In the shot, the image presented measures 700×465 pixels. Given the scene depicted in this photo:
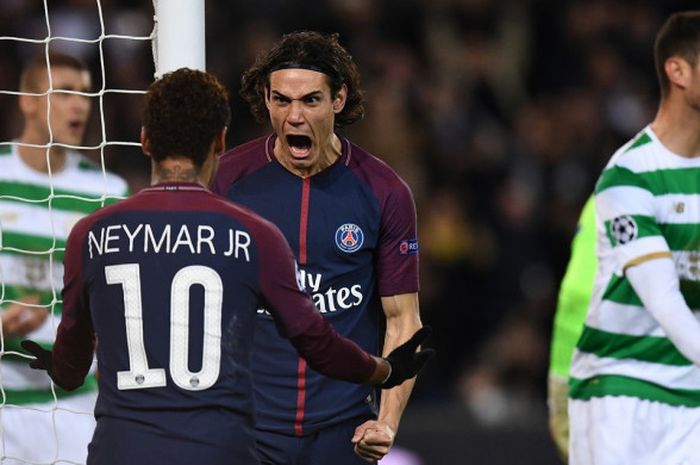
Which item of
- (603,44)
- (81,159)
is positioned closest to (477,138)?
(603,44)

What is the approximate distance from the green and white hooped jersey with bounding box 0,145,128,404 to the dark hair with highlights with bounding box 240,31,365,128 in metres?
1.02

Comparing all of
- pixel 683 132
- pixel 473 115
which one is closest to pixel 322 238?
pixel 683 132

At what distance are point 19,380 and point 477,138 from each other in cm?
524

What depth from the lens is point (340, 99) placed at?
478cm

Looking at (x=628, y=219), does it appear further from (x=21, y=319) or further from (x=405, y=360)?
(x=21, y=319)

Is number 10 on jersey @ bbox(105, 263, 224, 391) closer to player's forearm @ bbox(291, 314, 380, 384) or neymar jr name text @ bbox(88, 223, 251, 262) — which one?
neymar jr name text @ bbox(88, 223, 251, 262)

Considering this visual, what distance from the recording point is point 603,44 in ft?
37.1

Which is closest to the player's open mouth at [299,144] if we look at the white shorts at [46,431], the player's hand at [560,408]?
the white shorts at [46,431]

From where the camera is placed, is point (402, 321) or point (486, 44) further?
point (486, 44)

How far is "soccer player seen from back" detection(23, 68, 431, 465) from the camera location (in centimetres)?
367

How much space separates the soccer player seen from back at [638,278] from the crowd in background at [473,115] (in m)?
3.60

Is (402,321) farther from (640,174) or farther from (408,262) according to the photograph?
(640,174)

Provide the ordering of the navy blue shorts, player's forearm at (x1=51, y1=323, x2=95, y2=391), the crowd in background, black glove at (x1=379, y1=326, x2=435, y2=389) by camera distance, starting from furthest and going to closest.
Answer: the crowd in background
the navy blue shorts
black glove at (x1=379, y1=326, x2=435, y2=389)
player's forearm at (x1=51, y1=323, x2=95, y2=391)

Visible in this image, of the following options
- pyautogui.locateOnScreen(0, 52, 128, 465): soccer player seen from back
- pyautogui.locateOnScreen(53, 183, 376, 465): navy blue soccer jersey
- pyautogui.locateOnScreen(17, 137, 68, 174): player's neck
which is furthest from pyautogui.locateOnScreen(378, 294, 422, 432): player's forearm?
pyautogui.locateOnScreen(17, 137, 68, 174): player's neck
